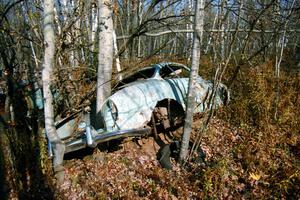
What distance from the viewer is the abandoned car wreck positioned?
5141 millimetres

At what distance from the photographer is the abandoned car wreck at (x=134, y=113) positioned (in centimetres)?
514

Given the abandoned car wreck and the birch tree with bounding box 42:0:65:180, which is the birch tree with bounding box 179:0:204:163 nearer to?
the abandoned car wreck

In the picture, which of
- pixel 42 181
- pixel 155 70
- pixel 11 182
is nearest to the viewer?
pixel 11 182

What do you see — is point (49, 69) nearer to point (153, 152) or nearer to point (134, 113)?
point (134, 113)

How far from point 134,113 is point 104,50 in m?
1.34

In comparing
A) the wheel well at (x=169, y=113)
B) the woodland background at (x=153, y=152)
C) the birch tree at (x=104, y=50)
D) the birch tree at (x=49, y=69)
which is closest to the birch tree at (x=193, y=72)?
the woodland background at (x=153, y=152)

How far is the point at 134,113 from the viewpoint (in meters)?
5.59

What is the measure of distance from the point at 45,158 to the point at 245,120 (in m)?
4.34

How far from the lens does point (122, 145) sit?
617cm

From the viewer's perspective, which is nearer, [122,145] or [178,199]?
[178,199]

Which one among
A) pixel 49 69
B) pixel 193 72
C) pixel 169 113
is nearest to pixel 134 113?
pixel 169 113

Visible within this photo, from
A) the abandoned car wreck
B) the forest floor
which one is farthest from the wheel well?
the forest floor

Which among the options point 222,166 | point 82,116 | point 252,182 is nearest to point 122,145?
point 82,116

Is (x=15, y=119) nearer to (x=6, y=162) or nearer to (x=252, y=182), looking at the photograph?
(x=6, y=162)
